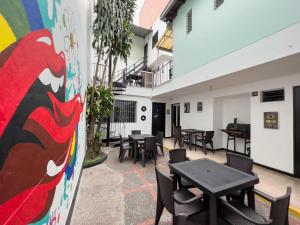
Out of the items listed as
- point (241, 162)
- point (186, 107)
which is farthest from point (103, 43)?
point (186, 107)

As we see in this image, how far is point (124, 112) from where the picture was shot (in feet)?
24.2

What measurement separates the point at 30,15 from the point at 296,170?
4980 millimetres

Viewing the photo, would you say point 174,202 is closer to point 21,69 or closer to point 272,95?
point 21,69

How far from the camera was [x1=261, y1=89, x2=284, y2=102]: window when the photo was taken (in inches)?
135

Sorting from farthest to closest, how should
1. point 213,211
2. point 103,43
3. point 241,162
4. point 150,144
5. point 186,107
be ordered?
point 186,107 < point 103,43 < point 150,144 < point 241,162 < point 213,211

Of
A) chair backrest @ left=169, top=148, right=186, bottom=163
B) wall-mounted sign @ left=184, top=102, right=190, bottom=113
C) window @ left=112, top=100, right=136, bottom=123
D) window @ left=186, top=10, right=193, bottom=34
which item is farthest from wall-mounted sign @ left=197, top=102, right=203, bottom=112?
chair backrest @ left=169, top=148, right=186, bottom=163

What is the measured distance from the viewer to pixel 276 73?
3234 millimetres

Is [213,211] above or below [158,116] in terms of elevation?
below

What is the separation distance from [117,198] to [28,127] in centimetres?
216

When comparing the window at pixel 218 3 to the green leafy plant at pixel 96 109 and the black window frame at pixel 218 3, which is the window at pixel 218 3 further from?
the green leafy plant at pixel 96 109

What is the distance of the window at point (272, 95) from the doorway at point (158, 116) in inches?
201

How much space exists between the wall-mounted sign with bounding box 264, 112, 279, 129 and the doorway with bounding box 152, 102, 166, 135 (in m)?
5.15

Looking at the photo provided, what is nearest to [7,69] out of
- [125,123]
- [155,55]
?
[125,123]

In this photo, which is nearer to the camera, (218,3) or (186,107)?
(218,3)
